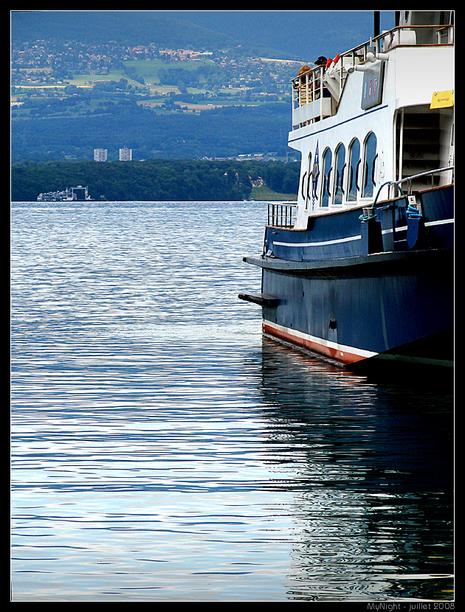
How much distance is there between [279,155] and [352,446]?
152 meters

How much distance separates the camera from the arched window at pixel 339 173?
2505cm

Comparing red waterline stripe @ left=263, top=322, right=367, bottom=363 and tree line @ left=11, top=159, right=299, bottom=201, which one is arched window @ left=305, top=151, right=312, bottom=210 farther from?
tree line @ left=11, top=159, right=299, bottom=201

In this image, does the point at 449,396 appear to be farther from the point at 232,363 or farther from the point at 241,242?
the point at 241,242

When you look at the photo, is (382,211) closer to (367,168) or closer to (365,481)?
(367,168)

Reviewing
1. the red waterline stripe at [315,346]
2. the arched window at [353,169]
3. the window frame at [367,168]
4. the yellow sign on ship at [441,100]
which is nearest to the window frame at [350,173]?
the arched window at [353,169]

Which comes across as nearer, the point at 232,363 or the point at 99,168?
the point at 232,363

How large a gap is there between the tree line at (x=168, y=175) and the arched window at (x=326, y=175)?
130110 mm

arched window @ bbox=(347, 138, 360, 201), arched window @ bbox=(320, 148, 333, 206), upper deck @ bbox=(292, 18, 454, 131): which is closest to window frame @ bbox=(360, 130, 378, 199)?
arched window @ bbox=(347, 138, 360, 201)

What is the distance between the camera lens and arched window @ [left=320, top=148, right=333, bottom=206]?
2606cm

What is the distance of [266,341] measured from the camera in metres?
29.5

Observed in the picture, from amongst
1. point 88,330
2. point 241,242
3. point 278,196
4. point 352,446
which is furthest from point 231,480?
point 278,196

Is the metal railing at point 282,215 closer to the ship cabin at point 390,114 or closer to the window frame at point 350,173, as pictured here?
the ship cabin at point 390,114

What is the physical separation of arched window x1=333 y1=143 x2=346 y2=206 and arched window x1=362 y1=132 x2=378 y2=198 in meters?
1.58

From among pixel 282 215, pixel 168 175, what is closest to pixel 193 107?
pixel 168 175
